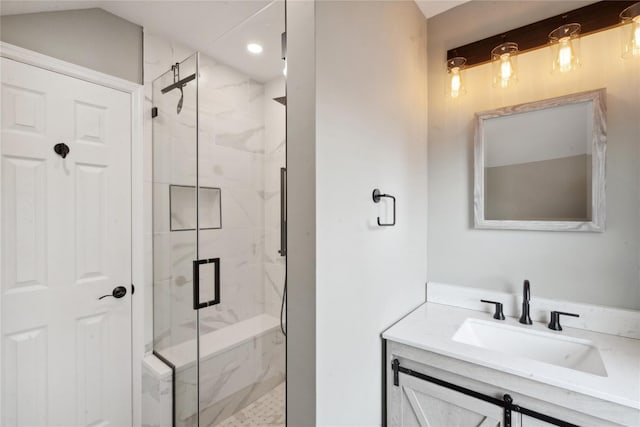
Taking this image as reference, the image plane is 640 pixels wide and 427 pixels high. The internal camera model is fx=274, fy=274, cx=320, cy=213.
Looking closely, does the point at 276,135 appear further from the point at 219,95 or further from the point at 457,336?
the point at 457,336

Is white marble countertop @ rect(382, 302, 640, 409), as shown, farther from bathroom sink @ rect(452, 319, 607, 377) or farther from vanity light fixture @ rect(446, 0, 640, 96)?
vanity light fixture @ rect(446, 0, 640, 96)

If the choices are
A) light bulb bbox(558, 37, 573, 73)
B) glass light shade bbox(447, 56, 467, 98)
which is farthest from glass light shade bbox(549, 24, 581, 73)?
glass light shade bbox(447, 56, 467, 98)

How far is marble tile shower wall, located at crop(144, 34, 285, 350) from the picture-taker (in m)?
1.65

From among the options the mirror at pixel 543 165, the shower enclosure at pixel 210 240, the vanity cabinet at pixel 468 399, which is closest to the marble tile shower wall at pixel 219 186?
the shower enclosure at pixel 210 240

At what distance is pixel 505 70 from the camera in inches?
57.2

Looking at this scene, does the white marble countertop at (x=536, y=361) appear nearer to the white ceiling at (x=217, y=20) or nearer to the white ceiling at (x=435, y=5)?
the white ceiling at (x=217, y=20)

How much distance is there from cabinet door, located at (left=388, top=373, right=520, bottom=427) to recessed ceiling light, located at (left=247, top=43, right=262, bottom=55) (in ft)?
5.70

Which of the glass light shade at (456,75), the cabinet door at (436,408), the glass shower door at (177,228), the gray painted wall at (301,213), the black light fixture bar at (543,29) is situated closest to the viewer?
the gray painted wall at (301,213)

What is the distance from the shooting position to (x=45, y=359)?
140 centimetres

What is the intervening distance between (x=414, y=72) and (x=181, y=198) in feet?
5.35

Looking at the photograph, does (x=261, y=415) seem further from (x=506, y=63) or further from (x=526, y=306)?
(x=506, y=63)

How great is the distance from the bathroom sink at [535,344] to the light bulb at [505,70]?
1.26 meters

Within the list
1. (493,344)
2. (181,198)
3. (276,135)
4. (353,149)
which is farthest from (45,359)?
(493,344)

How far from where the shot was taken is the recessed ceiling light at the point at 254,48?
1.45 m
